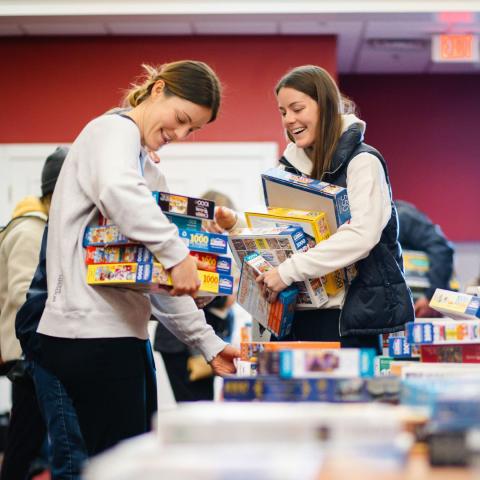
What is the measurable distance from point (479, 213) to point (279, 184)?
4951 mm

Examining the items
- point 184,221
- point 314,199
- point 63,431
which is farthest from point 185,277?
point 314,199

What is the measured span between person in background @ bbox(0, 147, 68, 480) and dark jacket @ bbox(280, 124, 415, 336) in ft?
3.35

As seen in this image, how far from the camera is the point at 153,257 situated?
6.43ft

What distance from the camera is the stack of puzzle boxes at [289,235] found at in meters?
2.38

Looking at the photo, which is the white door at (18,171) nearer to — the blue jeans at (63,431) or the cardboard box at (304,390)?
the blue jeans at (63,431)

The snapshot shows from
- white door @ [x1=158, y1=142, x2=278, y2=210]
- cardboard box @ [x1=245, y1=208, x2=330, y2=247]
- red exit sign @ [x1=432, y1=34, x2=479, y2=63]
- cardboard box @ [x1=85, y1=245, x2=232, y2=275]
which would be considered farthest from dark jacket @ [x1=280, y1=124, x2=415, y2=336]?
red exit sign @ [x1=432, y1=34, x2=479, y2=63]

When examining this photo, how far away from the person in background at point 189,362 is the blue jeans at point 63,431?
2091 millimetres

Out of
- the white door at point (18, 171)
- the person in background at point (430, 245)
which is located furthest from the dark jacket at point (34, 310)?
the white door at point (18, 171)

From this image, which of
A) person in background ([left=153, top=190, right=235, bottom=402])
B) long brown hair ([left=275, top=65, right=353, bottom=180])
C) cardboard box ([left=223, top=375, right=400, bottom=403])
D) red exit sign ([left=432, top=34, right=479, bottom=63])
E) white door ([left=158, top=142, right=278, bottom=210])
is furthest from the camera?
white door ([left=158, top=142, right=278, bottom=210])

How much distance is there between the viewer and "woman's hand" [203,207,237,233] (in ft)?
8.57

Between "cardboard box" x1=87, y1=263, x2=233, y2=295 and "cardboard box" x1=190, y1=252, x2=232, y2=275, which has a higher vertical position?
"cardboard box" x1=190, y1=252, x2=232, y2=275

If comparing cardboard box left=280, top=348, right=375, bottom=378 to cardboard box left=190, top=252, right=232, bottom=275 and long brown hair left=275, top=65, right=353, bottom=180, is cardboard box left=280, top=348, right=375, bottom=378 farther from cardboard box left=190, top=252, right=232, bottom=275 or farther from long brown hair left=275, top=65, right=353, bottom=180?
long brown hair left=275, top=65, right=353, bottom=180

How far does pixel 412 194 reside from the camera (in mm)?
7125

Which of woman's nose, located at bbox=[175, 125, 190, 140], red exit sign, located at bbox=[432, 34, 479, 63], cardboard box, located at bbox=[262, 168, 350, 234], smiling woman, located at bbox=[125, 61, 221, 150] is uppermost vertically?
red exit sign, located at bbox=[432, 34, 479, 63]
